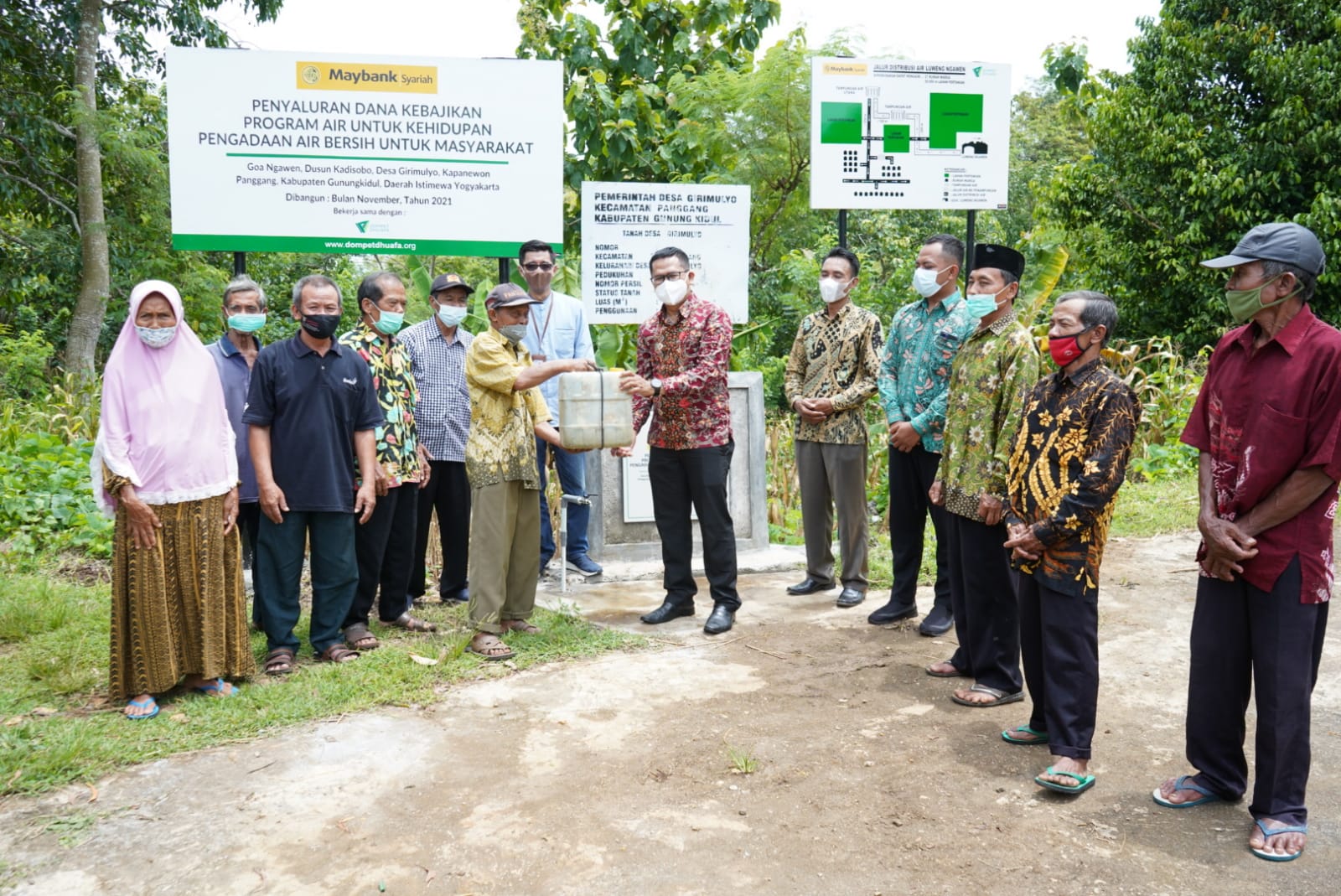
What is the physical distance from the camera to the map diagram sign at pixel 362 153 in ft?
20.9

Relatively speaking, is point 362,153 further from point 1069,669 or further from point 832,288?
point 1069,669

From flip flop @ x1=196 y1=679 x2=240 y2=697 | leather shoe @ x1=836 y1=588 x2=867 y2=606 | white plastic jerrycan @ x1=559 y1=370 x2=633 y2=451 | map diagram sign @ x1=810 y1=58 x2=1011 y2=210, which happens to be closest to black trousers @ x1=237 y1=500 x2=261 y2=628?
flip flop @ x1=196 y1=679 x2=240 y2=697

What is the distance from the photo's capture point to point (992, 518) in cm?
439

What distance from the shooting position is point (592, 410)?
18.5 feet

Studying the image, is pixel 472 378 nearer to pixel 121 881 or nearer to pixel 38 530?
pixel 121 881

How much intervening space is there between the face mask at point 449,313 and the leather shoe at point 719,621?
7.06 feet

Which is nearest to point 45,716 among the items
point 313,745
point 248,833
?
point 313,745

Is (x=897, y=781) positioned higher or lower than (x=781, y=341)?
lower

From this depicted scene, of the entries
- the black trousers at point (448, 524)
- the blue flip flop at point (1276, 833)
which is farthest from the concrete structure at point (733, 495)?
the blue flip flop at point (1276, 833)

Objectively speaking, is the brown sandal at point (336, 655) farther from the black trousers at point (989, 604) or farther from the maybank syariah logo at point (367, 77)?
the maybank syariah logo at point (367, 77)

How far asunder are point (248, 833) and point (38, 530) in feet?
16.7

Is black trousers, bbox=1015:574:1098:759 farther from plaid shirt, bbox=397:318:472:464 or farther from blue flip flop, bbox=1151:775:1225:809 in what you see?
plaid shirt, bbox=397:318:472:464

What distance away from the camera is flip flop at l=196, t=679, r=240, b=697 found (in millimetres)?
4727

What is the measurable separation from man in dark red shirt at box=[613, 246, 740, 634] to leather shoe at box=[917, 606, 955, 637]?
101 centimetres
